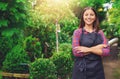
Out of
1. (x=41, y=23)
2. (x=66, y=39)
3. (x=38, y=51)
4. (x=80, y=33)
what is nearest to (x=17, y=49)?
(x=38, y=51)

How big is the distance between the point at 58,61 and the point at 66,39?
8.46 meters

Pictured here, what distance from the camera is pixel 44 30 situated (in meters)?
14.7

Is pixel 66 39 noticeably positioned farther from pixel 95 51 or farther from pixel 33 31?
pixel 95 51

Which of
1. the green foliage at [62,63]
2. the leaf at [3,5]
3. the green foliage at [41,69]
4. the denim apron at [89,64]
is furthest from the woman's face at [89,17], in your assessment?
the green foliage at [62,63]

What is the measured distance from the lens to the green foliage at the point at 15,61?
12109mm

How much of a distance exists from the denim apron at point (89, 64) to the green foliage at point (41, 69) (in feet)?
19.4

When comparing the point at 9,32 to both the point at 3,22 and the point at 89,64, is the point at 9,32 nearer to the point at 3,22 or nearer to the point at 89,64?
the point at 3,22

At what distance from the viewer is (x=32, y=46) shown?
528 inches

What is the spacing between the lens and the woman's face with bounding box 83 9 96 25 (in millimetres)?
5262

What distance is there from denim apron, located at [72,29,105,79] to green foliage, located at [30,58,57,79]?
5925 millimetres

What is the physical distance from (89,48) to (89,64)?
0.22 metres

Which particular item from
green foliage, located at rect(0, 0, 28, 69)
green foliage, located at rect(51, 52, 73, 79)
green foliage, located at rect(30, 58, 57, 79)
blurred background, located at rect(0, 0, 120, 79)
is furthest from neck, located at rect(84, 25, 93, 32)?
green foliage, located at rect(51, 52, 73, 79)

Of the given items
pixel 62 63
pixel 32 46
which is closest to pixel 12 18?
pixel 62 63

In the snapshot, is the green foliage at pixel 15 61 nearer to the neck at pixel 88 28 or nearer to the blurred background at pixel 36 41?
the blurred background at pixel 36 41
